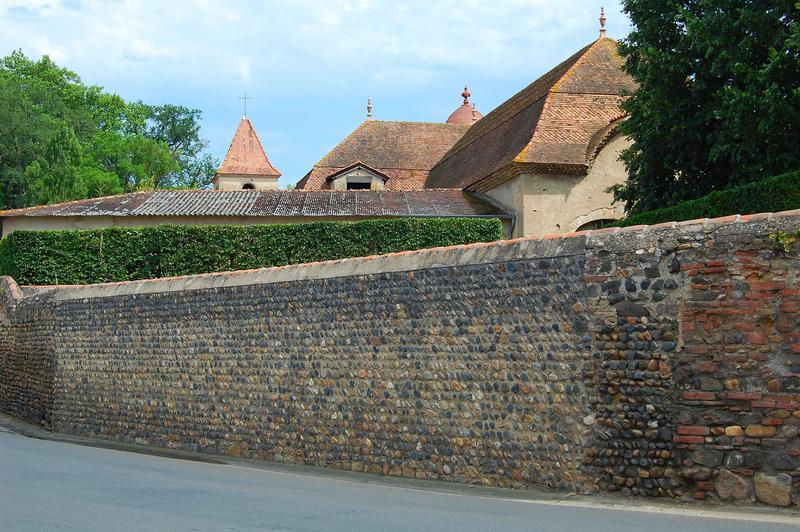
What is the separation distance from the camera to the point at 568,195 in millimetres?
29641

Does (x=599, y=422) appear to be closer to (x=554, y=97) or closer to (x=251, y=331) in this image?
(x=251, y=331)

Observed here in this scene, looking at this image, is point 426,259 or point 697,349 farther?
point 426,259

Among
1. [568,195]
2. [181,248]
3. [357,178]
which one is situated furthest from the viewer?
[357,178]

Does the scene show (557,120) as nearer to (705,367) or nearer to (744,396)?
(705,367)

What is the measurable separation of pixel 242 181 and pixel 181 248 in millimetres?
29860

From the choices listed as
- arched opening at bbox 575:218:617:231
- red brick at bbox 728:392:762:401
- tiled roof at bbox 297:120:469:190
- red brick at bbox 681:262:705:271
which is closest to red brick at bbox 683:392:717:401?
red brick at bbox 728:392:762:401

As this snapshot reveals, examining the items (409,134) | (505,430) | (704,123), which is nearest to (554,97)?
(704,123)

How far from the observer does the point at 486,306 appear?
34.9ft

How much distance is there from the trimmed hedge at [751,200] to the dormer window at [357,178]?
22.4 m

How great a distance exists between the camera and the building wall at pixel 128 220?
95.7 feet

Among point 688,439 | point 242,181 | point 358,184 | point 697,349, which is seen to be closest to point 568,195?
point 358,184

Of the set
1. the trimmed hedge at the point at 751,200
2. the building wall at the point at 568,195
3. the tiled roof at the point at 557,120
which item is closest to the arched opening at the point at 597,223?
the building wall at the point at 568,195

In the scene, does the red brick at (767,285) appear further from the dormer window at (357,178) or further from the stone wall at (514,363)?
the dormer window at (357,178)

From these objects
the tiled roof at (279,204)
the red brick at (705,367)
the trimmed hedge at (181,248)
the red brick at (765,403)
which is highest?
the tiled roof at (279,204)
